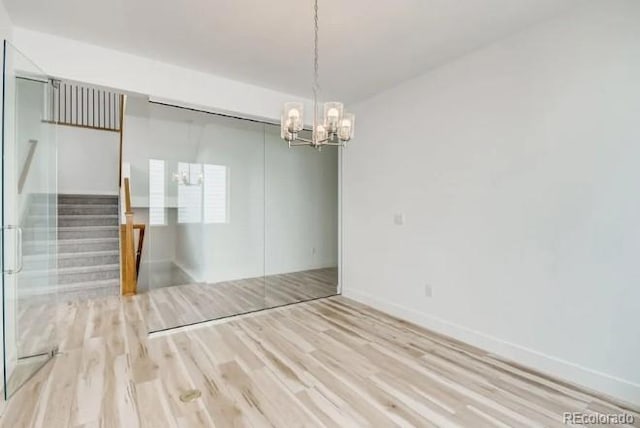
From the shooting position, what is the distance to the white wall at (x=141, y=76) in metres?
2.67

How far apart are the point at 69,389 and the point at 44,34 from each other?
2.92 meters

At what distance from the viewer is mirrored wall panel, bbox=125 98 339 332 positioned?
3477 millimetres

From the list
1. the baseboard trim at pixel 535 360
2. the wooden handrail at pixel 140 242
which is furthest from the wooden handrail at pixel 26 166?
the baseboard trim at pixel 535 360

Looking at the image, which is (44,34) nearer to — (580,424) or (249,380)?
(249,380)

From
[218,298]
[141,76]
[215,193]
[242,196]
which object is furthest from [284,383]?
[141,76]

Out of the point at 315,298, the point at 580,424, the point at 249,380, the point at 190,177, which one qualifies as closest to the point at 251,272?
the point at 315,298

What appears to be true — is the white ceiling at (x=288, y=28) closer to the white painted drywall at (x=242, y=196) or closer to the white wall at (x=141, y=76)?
the white wall at (x=141, y=76)

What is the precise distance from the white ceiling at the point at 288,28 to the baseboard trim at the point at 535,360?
267cm

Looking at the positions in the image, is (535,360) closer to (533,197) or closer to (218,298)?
(533,197)

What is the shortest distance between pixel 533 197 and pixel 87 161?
7.39 metres

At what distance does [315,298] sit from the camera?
440 centimetres

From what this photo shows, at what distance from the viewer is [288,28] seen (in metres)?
2.52

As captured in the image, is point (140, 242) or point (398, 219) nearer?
point (398, 219)

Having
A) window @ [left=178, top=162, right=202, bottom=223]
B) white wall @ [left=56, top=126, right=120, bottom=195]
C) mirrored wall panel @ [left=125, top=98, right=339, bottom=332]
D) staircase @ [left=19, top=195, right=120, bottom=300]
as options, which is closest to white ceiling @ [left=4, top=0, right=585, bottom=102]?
mirrored wall panel @ [left=125, top=98, right=339, bottom=332]
